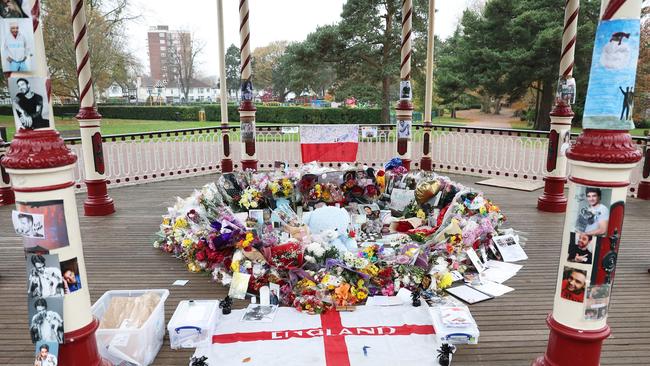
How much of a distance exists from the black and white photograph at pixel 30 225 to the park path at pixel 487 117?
29644mm

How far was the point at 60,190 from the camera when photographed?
3.17 m

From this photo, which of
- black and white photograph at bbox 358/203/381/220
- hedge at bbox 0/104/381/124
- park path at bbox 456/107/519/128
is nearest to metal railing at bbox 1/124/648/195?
black and white photograph at bbox 358/203/381/220

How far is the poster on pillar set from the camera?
2951mm

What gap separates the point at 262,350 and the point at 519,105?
103 ft

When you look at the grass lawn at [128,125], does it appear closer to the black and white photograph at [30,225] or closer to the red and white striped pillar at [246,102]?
the red and white striped pillar at [246,102]

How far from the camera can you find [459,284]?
5.51 m

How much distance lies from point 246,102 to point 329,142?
259cm

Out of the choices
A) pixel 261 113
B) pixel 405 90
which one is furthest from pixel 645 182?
pixel 261 113

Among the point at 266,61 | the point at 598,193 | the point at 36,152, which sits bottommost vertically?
the point at 598,193

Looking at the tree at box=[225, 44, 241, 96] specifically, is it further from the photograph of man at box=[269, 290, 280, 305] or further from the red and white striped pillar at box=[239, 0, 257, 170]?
the photograph of man at box=[269, 290, 280, 305]

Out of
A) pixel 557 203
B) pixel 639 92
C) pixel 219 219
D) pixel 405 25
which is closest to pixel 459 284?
pixel 219 219

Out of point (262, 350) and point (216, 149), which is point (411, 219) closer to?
point (262, 350)

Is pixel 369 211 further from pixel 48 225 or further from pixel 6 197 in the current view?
pixel 6 197

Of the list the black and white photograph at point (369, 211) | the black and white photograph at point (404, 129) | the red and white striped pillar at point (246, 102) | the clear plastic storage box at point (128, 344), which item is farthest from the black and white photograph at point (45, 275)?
the black and white photograph at point (404, 129)
